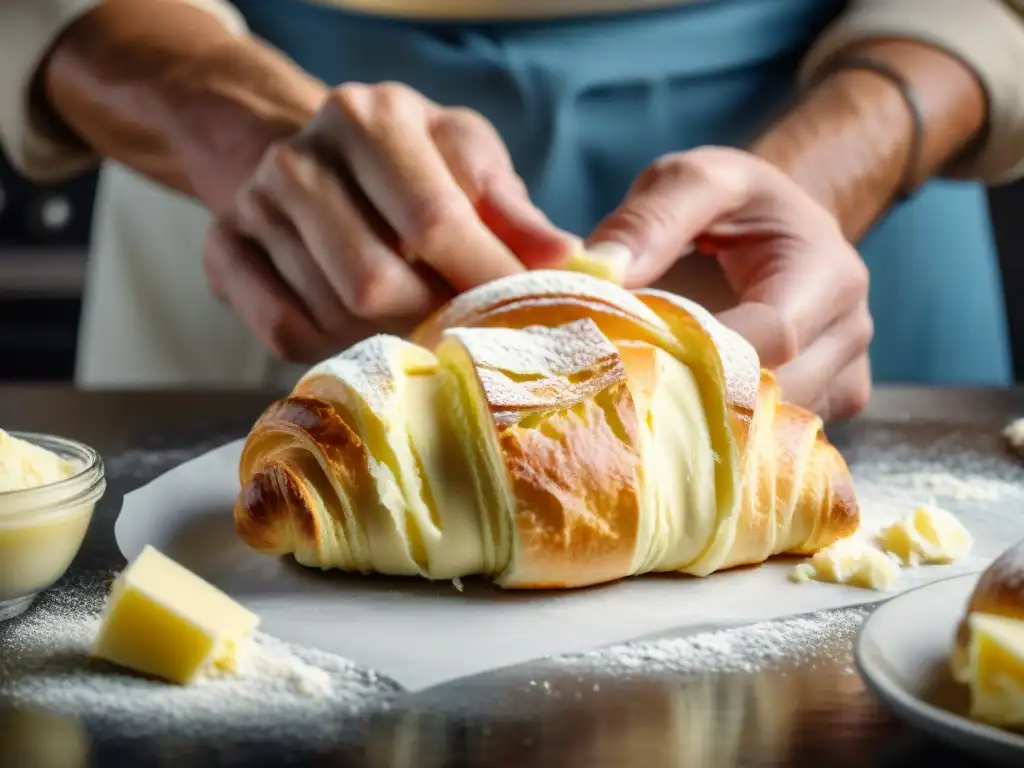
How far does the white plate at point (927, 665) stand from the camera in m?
0.51

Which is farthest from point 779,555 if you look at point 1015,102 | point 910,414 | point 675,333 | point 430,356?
point 1015,102

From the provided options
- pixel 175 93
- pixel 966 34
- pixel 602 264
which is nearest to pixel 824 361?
pixel 602 264

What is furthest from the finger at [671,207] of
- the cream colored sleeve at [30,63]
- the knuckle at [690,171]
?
the cream colored sleeve at [30,63]

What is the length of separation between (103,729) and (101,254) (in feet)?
4.35

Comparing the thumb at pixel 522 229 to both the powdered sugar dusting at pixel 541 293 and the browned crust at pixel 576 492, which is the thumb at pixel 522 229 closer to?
the powdered sugar dusting at pixel 541 293

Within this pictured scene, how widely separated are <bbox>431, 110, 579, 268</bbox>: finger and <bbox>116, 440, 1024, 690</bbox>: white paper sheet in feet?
1.09

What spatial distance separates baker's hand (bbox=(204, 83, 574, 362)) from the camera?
1.04 m

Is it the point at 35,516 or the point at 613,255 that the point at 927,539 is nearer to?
the point at 613,255

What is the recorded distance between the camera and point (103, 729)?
1.98 ft

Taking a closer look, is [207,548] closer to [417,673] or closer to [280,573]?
[280,573]

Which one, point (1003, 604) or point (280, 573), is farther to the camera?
point (280, 573)

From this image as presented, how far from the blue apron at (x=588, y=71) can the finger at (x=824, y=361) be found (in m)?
0.46

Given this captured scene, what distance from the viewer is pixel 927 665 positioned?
1.95 feet

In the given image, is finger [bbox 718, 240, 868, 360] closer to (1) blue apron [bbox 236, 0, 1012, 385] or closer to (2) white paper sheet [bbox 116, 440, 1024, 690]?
(2) white paper sheet [bbox 116, 440, 1024, 690]
